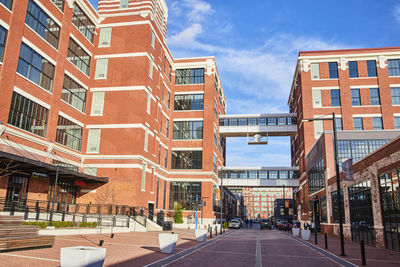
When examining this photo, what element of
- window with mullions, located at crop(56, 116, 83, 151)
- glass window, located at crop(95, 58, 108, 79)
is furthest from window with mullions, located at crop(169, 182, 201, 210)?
glass window, located at crop(95, 58, 108, 79)

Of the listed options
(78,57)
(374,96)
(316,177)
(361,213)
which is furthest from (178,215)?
(374,96)

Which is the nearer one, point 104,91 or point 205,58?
point 104,91

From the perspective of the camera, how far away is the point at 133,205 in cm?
3572

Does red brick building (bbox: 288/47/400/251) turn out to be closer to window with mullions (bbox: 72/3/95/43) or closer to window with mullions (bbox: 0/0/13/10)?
window with mullions (bbox: 72/3/95/43)

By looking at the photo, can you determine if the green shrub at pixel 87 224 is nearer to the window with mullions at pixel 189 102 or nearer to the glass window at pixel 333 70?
the window with mullions at pixel 189 102

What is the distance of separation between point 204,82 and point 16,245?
4540 centimetres

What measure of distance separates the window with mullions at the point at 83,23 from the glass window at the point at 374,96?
1660 inches

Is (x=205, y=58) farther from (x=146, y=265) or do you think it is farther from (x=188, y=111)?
(x=146, y=265)

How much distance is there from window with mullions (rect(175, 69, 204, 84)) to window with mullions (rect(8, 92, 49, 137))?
28.7 meters

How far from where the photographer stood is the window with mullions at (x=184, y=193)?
50.7 m

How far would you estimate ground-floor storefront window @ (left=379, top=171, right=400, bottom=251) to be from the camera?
719 inches

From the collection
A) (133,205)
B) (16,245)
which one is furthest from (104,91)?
(16,245)

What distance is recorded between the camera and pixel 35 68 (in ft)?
96.1

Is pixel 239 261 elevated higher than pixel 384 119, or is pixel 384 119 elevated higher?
pixel 384 119
